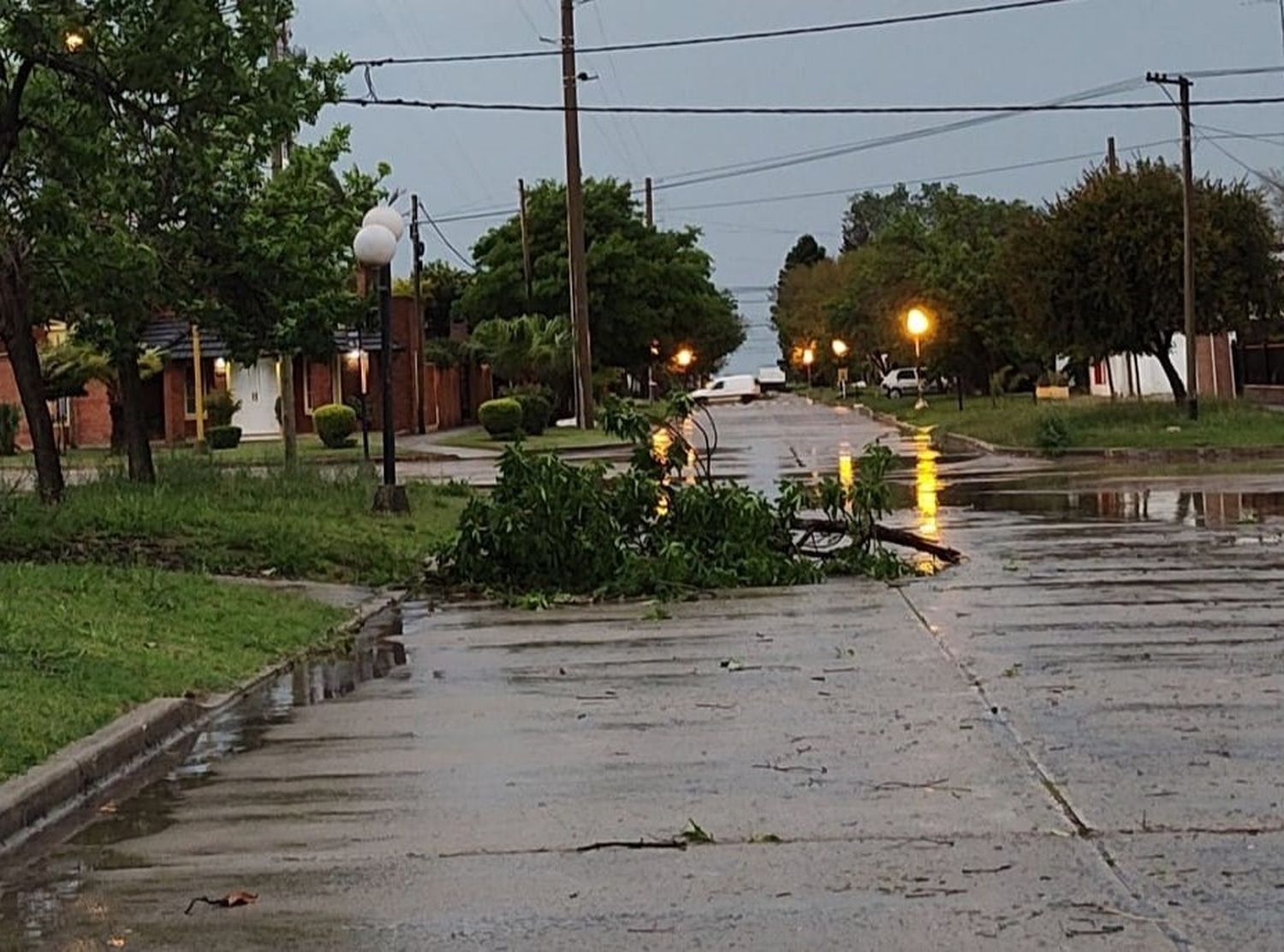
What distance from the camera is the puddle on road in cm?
679

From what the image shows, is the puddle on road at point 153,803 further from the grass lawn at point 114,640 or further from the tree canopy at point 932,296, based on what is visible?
the tree canopy at point 932,296

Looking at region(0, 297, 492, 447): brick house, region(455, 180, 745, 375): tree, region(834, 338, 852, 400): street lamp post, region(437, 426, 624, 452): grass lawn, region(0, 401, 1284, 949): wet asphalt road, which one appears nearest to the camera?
region(0, 401, 1284, 949): wet asphalt road

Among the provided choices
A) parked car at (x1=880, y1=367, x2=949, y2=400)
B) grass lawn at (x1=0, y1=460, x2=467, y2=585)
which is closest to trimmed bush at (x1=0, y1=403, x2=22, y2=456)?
grass lawn at (x1=0, y1=460, x2=467, y2=585)

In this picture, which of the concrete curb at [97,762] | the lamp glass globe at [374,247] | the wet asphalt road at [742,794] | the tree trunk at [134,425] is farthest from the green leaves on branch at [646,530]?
the tree trunk at [134,425]

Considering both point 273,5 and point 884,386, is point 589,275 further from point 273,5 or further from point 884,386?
point 273,5

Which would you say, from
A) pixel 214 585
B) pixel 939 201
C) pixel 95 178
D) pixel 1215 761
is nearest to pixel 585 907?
pixel 1215 761

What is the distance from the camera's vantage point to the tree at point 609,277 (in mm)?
67938

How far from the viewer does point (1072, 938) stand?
19.4 feet

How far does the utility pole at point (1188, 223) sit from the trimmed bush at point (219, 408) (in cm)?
2766

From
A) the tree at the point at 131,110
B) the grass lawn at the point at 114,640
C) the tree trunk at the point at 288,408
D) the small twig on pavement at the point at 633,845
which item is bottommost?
the small twig on pavement at the point at 633,845

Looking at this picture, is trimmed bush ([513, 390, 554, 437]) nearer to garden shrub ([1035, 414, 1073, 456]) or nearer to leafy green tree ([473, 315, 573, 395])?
leafy green tree ([473, 315, 573, 395])

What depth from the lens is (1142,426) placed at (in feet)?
129

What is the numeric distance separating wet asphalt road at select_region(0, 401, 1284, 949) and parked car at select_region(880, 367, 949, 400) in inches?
2912

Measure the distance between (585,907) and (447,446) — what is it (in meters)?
44.1
